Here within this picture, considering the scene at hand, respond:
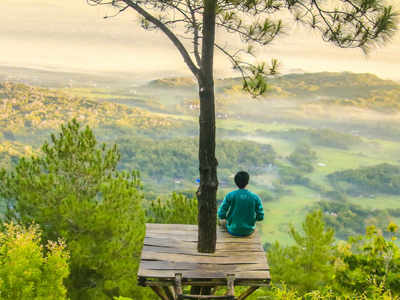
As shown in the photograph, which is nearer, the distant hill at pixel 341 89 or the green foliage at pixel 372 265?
the green foliage at pixel 372 265

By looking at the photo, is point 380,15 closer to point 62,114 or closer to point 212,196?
point 212,196

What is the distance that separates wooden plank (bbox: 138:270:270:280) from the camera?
3504mm

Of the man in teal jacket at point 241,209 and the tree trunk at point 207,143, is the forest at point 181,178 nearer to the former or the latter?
the tree trunk at point 207,143

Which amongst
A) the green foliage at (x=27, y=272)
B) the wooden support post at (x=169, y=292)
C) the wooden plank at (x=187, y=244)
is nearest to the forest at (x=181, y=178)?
the green foliage at (x=27, y=272)

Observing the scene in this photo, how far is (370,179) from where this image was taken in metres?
67.4

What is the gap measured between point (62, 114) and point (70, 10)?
53151 millimetres

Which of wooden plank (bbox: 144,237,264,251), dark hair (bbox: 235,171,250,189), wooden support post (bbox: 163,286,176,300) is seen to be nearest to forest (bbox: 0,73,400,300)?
wooden plank (bbox: 144,237,264,251)

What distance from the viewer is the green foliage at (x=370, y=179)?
215 feet

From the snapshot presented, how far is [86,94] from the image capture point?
83.8 meters

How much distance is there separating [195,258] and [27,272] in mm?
1975

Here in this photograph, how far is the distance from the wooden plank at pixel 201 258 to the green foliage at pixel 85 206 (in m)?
3.07

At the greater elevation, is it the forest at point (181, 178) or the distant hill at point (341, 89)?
the distant hill at point (341, 89)

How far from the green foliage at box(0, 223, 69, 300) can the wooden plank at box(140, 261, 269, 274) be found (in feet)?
5.23

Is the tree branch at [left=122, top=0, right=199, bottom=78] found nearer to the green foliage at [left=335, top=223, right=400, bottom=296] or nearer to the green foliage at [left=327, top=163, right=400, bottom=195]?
the green foliage at [left=335, top=223, right=400, bottom=296]
